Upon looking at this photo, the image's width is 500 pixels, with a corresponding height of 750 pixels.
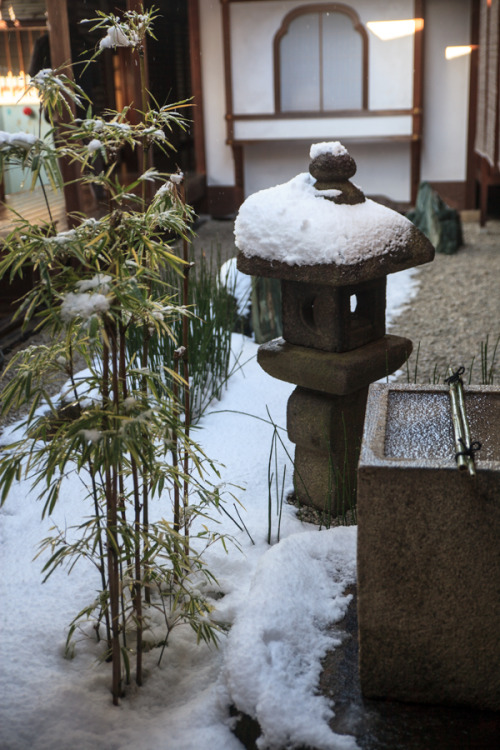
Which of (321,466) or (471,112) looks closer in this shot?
(321,466)

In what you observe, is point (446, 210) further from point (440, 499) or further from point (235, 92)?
point (440, 499)

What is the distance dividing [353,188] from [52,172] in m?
1.09

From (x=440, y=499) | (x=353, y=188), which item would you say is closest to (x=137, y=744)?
(x=440, y=499)

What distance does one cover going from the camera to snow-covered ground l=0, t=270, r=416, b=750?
1527 mm

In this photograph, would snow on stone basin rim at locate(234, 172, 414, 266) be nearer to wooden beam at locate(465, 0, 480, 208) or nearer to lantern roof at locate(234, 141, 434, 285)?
lantern roof at locate(234, 141, 434, 285)

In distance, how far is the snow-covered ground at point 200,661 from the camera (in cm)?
153

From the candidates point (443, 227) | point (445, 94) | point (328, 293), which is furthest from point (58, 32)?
point (445, 94)

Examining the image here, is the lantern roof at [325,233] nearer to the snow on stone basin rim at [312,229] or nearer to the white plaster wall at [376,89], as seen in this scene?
the snow on stone basin rim at [312,229]

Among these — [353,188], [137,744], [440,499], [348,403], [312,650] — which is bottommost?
[137,744]

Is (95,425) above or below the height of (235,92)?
below

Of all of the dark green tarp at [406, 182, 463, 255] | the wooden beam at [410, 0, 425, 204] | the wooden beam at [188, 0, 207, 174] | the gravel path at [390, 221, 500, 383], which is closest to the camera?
the gravel path at [390, 221, 500, 383]

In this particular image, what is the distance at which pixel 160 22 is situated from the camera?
5.98 metres

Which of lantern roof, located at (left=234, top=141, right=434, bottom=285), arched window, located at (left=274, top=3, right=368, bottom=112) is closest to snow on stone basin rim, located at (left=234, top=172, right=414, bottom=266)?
lantern roof, located at (left=234, top=141, right=434, bottom=285)

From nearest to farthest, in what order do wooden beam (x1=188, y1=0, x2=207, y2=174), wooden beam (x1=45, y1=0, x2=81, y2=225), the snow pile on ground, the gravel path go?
the snow pile on ground < the gravel path < wooden beam (x1=45, y1=0, x2=81, y2=225) < wooden beam (x1=188, y1=0, x2=207, y2=174)
